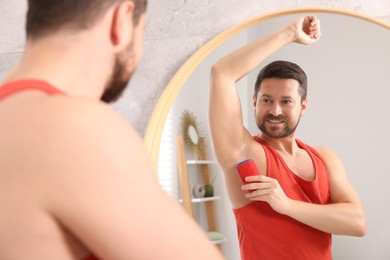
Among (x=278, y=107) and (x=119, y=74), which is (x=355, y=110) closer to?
(x=278, y=107)

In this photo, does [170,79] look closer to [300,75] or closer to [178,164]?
[178,164]

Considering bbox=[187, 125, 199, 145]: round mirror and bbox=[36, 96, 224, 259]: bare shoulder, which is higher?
bbox=[187, 125, 199, 145]: round mirror

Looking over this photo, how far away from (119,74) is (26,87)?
121 mm

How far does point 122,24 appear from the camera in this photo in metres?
0.57

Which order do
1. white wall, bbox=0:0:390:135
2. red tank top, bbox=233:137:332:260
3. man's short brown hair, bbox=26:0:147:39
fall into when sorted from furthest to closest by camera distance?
white wall, bbox=0:0:390:135 → red tank top, bbox=233:137:332:260 → man's short brown hair, bbox=26:0:147:39

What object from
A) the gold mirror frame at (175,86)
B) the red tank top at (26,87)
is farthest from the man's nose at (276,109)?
the red tank top at (26,87)

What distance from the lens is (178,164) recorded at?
4.18 feet

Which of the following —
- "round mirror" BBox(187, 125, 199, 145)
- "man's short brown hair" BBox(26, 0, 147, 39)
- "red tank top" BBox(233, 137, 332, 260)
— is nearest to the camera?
"man's short brown hair" BBox(26, 0, 147, 39)

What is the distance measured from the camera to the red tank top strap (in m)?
0.50

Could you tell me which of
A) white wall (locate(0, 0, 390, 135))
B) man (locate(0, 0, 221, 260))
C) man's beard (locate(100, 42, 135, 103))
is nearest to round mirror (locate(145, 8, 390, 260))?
white wall (locate(0, 0, 390, 135))

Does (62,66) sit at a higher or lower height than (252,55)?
lower

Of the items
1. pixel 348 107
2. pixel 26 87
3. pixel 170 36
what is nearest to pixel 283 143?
pixel 348 107

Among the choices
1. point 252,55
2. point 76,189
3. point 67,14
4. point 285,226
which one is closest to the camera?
point 76,189

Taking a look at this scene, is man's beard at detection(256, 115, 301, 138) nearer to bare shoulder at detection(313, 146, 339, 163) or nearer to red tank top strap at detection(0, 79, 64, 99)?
bare shoulder at detection(313, 146, 339, 163)
